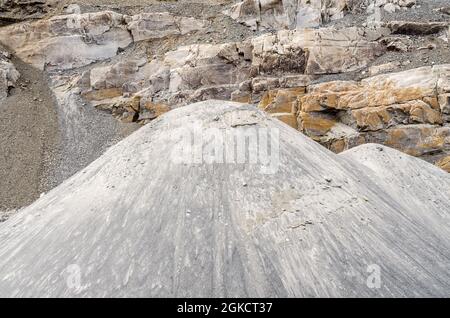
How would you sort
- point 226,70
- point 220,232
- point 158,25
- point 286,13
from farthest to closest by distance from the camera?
point 158,25 → point 286,13 → point 226,70 → point 220,232

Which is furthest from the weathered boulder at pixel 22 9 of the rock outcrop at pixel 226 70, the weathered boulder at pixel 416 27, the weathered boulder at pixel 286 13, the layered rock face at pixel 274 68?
the weathered boulder at pixel 416 27

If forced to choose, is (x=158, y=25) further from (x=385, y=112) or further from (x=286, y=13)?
(x=385, y=112)

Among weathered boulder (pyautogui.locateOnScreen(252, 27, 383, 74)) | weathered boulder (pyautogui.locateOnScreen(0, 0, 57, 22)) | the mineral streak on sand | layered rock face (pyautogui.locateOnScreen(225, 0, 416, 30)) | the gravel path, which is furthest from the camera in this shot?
weathered boulder (pyautogui.locateOnScreen(0, 0, 57, 22))

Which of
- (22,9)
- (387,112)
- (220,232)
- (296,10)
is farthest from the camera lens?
(22,9)

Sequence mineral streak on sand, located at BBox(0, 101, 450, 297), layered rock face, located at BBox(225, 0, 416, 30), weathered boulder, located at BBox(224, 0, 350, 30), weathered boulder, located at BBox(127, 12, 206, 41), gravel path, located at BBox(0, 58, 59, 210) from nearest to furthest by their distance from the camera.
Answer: mineral streak on sand, located at BBox(0, 101, 450, 297), gravel path, located at BBox(0, 58, 59, 210), layered rock face, located at BBox(225, 0, 416, 30), weathered boulder, located at BBox(224, 0, 350, 30), weathered boulder, located at BBox(127, 12, 206, 41)

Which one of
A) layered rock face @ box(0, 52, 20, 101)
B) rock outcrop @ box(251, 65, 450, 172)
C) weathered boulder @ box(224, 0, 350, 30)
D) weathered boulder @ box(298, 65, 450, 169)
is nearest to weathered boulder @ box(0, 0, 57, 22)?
layered rock face @ box(0, 52, 20, 101)

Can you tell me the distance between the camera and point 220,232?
18.9 feet

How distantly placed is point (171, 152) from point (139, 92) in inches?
584

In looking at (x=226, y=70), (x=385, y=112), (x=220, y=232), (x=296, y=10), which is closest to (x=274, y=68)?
(x=226, y=70)

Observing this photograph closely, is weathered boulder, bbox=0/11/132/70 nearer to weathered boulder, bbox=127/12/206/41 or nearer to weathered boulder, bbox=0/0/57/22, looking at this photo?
weathered boulder, bbox=127/12/206/41

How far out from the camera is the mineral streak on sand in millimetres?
5195

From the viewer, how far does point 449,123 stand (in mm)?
15703

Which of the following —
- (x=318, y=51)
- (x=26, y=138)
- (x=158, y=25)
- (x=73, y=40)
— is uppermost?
(x=158, y=25)

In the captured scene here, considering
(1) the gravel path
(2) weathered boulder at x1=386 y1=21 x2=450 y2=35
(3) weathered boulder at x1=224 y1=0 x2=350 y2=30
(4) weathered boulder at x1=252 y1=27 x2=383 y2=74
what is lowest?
(1) the gravel path
